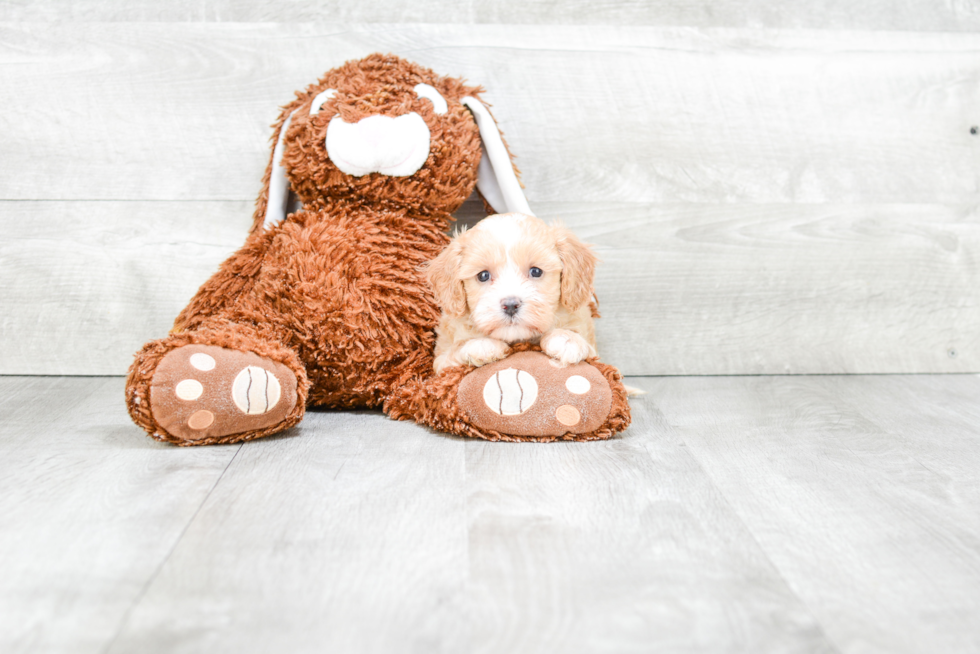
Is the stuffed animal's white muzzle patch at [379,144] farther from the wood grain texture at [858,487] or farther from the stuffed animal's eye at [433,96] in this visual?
the wood grain texture at [858,487]

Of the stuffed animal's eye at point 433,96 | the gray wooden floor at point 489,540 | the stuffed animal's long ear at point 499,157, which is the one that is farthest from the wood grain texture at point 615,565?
the stuffed animal's eye at point 433,96

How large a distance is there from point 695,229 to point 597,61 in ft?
1.17

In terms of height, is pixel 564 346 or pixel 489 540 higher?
pixel 564 346

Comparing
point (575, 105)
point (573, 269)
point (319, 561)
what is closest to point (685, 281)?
point (575, 105)

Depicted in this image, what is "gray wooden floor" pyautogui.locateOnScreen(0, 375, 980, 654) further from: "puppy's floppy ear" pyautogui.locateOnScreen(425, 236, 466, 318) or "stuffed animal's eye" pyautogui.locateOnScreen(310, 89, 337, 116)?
"stuffed animal's eye" pyautogui.locateOnScreen(310, 89, 337, 116)

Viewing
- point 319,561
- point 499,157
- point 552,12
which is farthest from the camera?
point 552,12

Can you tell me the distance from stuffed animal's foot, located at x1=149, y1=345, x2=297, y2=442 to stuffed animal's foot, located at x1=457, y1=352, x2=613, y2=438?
0.26 m

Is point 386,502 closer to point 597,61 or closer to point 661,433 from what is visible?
point 661,433

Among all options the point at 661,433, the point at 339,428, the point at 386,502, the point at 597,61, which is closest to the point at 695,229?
the point at 597,61

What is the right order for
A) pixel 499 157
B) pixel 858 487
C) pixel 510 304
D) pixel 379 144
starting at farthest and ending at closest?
pixel 499 157
pixel 379 144
pixel 510 304
pixel 858 487

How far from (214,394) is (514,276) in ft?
1.35

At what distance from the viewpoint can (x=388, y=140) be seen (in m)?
1.16

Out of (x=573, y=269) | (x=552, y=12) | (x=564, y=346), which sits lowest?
(x=564, y=346)

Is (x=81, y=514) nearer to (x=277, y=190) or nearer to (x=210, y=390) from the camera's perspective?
(x=210, y=390)
